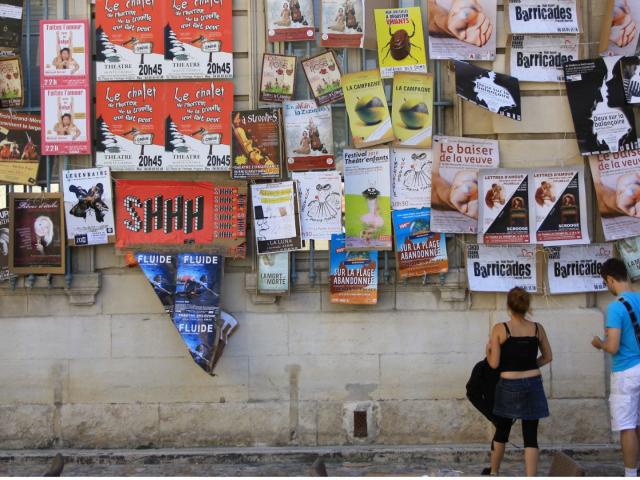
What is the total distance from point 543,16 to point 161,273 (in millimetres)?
4105

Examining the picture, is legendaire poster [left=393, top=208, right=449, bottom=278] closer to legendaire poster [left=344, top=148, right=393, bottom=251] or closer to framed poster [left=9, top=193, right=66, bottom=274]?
legendaire poster [left=344, top=148, right=393, bottom=251]

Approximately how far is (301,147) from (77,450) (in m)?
3.35

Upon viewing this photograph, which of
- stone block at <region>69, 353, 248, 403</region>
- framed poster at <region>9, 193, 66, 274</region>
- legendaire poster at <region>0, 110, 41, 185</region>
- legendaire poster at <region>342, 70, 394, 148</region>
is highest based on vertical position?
legendaire poster at <region>342, 70, 394, 148</region>

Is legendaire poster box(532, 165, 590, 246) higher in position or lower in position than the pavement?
higher

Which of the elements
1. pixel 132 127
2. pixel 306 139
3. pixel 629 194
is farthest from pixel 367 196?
pixel 629 194

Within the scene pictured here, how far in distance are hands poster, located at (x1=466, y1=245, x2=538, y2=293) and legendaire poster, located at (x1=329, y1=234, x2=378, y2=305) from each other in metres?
0.86

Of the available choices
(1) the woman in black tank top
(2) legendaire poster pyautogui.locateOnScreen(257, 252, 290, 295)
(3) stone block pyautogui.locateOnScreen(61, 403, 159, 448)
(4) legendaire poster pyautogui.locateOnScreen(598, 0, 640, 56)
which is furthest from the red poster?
(4) legendaire poster pyautogui.locateOnScreen(598, 0, 640, 56)

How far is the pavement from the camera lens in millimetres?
7438

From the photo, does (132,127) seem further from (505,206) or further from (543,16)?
(543,16)

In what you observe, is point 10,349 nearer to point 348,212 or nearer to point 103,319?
point 103,319

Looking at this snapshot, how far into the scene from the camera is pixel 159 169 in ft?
25.9

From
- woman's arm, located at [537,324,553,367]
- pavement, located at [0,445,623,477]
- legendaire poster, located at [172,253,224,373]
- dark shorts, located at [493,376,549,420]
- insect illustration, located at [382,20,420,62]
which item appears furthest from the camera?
insect illustration, located at [382,20,420,62]

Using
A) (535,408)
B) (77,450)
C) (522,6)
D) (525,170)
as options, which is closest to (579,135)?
(525,170)

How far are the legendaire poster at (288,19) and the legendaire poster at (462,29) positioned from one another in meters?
1.10
